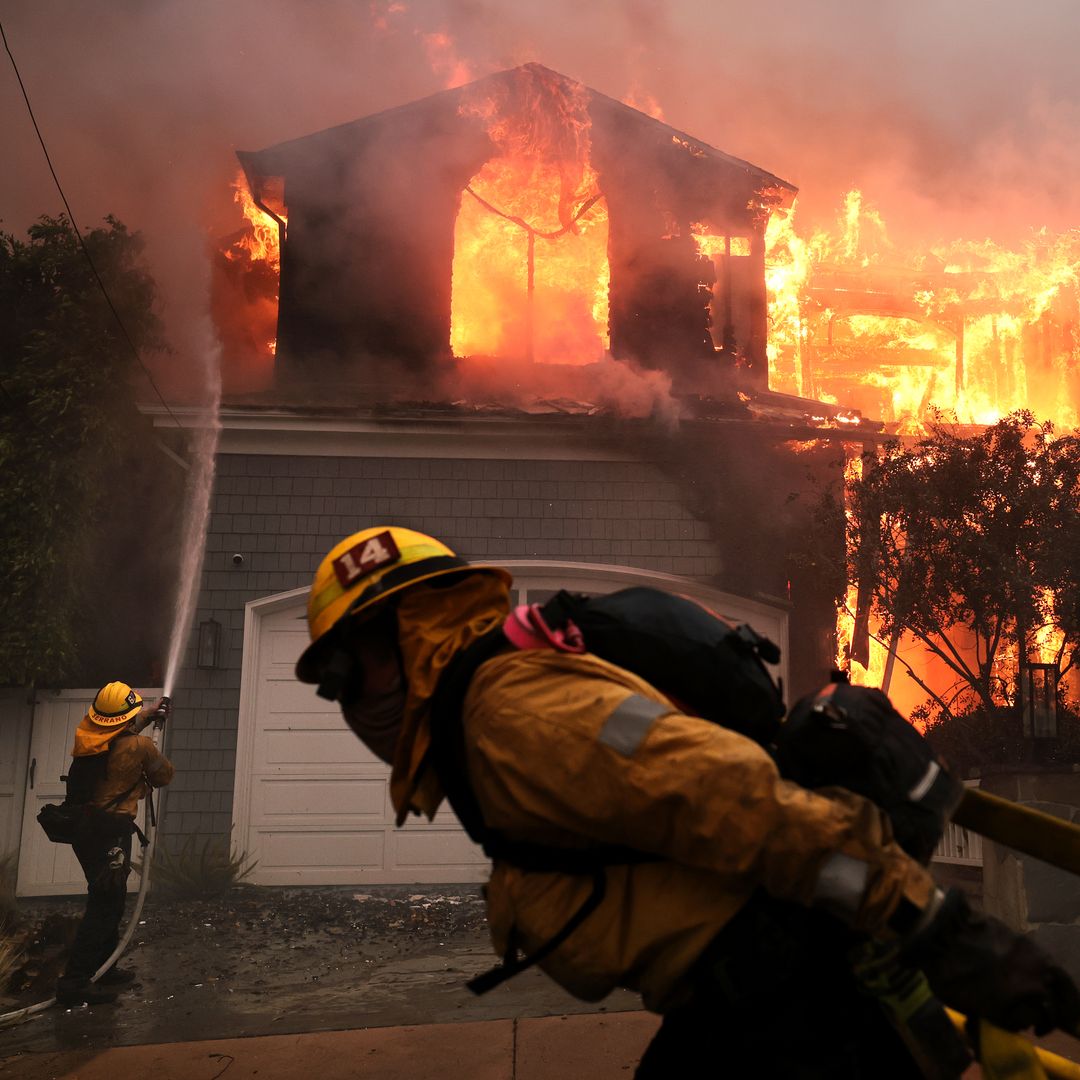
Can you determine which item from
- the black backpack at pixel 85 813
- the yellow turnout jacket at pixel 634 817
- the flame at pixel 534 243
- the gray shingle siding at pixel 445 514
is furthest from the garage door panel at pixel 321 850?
the yellow turnout jacket at pixel 634 817

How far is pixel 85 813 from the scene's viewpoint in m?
6.80

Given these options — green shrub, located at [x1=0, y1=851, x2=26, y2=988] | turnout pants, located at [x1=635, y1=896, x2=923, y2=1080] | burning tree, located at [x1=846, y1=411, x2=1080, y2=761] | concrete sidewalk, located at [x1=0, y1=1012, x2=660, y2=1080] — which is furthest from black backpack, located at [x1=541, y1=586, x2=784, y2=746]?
burning tree, located at [x1=846, y1=411, x2=1080, y2=761]

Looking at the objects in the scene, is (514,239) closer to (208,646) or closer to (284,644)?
(284,644)

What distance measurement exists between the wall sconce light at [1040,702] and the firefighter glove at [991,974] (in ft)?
20.2

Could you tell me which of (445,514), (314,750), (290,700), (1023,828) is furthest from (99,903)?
(1023,828)

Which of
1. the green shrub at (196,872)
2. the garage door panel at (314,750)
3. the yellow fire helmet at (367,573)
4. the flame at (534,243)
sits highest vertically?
the flame at (534,243)

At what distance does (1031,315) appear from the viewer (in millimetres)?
20828

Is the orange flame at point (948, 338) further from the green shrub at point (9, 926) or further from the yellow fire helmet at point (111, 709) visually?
the green shrub at point (9, 926)

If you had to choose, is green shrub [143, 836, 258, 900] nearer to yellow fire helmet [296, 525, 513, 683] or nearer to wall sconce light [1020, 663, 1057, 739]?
wall sconce light [1020, 663, 1057, 739]

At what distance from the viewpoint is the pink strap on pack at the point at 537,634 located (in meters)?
1.69

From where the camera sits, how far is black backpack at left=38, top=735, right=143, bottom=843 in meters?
6.74

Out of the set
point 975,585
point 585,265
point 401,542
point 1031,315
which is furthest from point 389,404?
point 1031,315

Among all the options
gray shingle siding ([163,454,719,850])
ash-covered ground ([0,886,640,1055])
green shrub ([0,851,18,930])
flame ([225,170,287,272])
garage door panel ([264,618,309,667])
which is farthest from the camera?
flame ([225,170,287,272])

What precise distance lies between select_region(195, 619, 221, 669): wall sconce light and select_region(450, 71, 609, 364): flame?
502cm
